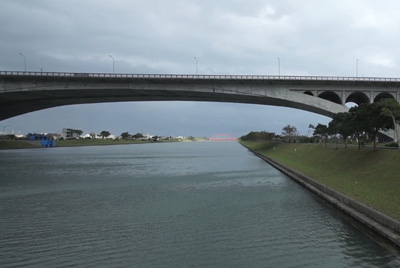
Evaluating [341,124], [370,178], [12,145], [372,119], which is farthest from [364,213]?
[12,145]

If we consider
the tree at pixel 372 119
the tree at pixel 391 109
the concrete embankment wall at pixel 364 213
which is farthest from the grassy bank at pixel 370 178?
the tree at pixel 391 109

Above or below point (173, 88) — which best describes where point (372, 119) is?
below

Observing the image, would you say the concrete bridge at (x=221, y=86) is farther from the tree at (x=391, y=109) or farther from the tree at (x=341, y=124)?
the tree at (x=391, y=109)

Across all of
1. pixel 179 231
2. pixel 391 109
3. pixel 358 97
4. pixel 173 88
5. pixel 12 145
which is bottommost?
pixel 179 231

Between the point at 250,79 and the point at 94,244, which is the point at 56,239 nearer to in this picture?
the point at 94,244

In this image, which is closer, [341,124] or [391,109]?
[391,109]

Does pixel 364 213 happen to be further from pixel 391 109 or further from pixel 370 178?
pixel 391 109

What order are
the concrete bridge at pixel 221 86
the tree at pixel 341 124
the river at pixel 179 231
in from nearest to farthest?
the river at pixel 179 231, the tree at pixel 341 124, the concrete bridge at pixel 221 86

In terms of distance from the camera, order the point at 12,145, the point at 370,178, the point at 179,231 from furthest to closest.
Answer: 1. the point at 12,145
2. the point at 370,178
3. the point at 179,231

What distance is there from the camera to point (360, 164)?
2584 centimetres

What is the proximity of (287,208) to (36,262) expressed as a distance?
12.3 metres

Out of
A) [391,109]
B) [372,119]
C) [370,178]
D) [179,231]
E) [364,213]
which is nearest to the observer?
[179,231]

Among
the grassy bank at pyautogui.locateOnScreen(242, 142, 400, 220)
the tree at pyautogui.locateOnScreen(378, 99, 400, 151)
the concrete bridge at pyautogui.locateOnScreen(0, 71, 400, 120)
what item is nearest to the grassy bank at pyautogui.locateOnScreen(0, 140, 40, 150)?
the concrete bridge at pyautogui.locateOnScreen(0, 71, 400, 120)

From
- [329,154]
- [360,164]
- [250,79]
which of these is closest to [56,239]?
[360,164]
